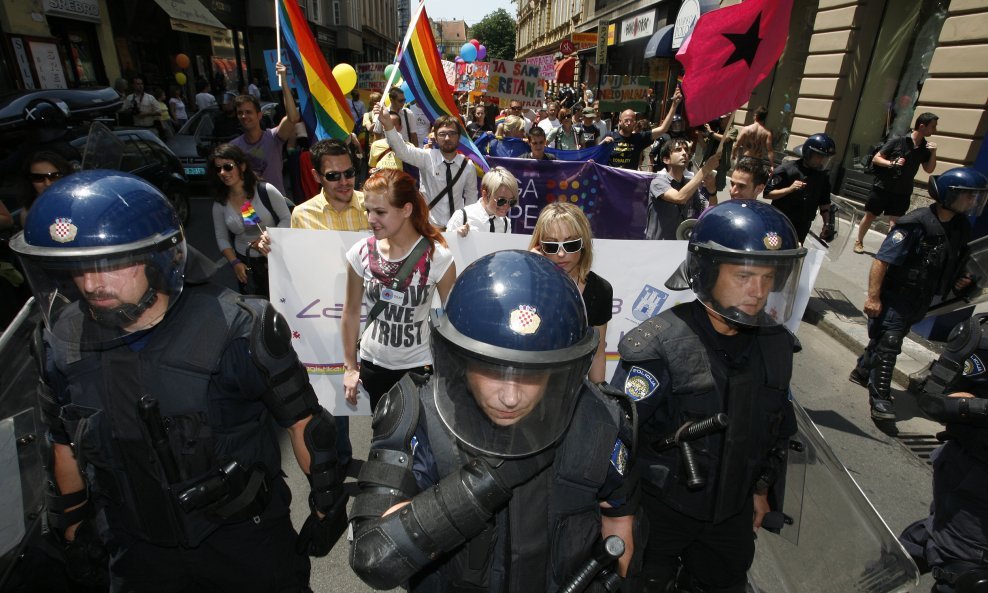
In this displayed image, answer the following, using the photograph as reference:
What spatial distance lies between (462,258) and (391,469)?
259 centimetres

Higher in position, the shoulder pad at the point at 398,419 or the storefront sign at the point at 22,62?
the storefront sign at the point at 22,62

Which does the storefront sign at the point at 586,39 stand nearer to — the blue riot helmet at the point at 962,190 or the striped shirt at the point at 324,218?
the blue riot helmet at the point at 962,190

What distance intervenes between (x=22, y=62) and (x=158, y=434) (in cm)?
1584

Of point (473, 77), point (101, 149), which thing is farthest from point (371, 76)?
point (101, 149)

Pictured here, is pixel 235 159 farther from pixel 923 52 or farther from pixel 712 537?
pixel 923 52

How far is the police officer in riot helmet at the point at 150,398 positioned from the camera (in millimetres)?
1604

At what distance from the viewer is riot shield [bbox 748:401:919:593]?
1826mm

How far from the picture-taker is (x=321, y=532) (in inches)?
80.2

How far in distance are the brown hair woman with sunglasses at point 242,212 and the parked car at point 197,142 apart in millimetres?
6425

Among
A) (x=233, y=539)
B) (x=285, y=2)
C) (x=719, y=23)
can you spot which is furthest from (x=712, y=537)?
(x=285, y=2)

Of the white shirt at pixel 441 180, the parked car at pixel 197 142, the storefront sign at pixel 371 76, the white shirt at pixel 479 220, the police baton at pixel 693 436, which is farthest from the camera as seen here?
Answer: the storefront sign at pixel 371 76

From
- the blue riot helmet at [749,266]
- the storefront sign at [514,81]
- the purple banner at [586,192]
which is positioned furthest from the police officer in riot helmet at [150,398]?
the storefront sign at [514,81]

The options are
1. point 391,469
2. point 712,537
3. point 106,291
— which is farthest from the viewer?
point 712,537

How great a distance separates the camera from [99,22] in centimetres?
1567
